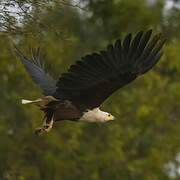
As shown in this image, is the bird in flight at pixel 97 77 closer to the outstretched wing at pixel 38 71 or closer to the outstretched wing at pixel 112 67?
the outstretched wing at pixel 112 67

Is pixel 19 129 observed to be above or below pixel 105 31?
below

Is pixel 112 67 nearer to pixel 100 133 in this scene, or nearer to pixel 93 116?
pixel 93 116

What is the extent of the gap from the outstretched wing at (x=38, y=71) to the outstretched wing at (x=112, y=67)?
0.79 metres

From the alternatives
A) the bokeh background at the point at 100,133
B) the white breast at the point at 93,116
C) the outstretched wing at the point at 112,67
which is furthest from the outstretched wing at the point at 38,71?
the bokeh background at the point at 100,133

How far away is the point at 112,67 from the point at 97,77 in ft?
0.64

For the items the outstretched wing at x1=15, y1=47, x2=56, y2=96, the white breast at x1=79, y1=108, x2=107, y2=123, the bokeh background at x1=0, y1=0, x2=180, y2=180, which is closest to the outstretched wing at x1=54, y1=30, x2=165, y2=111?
the white breast at x1=79, y1=108, x2=107, y2=123

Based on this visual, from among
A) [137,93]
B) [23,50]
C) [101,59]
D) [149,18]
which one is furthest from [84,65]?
[149,18]

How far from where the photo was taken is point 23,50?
7.29m

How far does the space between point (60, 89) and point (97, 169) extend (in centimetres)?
755

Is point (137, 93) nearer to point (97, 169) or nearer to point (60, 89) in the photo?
point (97, 169)

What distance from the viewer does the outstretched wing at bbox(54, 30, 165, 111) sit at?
5.58 m

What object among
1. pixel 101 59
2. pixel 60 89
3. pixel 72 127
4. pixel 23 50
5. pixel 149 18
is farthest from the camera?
pixel 149 18

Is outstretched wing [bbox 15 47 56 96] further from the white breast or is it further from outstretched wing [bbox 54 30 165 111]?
outstretched wing [bbox 54 30 165 111]

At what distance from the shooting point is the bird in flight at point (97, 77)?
5590 mm
